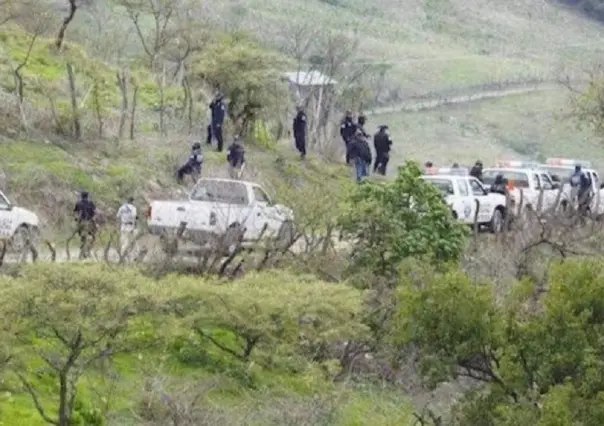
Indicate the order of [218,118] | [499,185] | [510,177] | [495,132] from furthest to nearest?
[495,132]
[218,118]
[510,177]
[499,185]

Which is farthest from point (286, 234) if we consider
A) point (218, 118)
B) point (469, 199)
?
point (218, 118)

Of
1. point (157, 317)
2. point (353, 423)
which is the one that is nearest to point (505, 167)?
point (353, 423)

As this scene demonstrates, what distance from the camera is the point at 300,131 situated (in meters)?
42.3

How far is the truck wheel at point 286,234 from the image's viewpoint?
28281 millimetres

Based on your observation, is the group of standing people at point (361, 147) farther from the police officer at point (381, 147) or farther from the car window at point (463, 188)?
the car window at point (463, 188)

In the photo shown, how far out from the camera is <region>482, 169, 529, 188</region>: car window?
38000 mm

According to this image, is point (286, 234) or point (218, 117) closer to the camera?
point (286, 234)

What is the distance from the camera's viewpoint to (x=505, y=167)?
39562 mm

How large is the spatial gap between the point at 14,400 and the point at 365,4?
6318 centimetres

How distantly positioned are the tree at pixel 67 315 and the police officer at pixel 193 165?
15.2 metres

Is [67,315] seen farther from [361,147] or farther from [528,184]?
[528,184]

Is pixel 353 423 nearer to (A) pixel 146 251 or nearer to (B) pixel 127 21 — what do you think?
(A) pixel 146 251

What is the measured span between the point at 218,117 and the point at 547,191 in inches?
343

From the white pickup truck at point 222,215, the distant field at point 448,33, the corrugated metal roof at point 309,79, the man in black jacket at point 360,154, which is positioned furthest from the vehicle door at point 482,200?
the distant field at point 448,33
